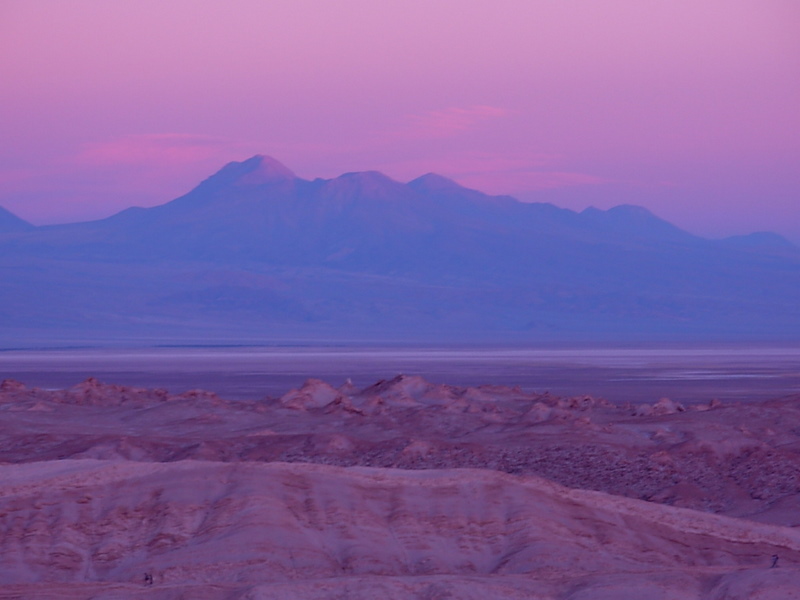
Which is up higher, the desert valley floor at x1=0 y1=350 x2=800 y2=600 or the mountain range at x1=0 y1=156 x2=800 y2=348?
the mountain range at x1=0 y1=156 x2=800 y2=348

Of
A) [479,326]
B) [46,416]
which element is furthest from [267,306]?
[46,416]

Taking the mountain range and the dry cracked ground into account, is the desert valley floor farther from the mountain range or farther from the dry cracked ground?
the mountain range

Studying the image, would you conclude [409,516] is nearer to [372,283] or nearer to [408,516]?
[408,516]

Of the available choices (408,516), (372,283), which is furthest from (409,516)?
(372,283)

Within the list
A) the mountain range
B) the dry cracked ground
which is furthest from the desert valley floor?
the mountain range

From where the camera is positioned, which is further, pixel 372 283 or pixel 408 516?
pixel 372 283

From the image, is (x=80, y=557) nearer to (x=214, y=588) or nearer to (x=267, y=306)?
(x=214, y=588)
